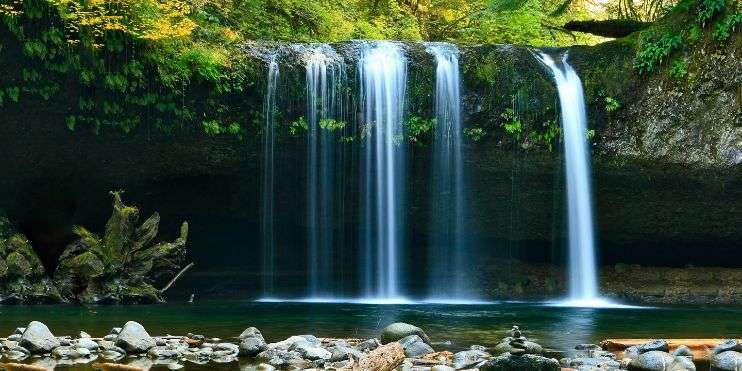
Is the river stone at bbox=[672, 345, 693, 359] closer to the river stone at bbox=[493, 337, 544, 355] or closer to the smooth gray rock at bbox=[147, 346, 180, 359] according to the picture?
the river stone at bbox=[493, 337, 544, 355]

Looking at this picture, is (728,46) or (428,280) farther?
(428,280)

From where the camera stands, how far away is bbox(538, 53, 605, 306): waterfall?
16.3 m

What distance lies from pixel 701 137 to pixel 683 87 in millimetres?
987

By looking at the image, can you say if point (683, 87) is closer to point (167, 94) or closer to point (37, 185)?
point (167, 94)

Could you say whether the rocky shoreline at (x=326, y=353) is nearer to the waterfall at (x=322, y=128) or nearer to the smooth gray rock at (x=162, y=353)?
the smooth gray rock at (x=162, y=353)

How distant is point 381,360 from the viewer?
19.6ft

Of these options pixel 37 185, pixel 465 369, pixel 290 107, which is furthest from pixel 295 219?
pixel 465 369

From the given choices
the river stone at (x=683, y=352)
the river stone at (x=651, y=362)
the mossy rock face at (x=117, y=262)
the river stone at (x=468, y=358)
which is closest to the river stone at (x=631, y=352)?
the river stone at (x=683, y=352)

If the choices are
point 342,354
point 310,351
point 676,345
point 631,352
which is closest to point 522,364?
point 342,354

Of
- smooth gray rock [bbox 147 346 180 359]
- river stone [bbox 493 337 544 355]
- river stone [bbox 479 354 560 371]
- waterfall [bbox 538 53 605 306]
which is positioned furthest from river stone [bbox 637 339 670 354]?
waterfall [bbox 538 53 605 306]

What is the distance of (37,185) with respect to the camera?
16.0 metres

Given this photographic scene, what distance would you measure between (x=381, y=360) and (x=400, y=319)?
6.15 metres

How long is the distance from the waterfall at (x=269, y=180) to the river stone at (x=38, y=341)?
8.57 meters

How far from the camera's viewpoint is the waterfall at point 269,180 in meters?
16.1
